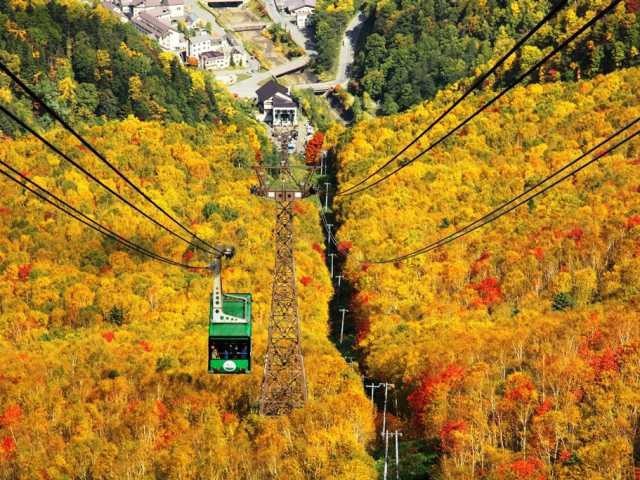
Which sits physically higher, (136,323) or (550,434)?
(136,323)

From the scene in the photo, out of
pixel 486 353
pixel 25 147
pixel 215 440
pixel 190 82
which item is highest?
pixel 190 82

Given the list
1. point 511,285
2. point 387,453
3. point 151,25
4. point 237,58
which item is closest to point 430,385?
point 387,453

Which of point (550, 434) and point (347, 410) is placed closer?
point (550, 434)

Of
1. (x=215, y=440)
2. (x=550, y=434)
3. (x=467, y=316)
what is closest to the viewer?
(x=550, y=434)

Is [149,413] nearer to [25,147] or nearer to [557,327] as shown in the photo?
[557,327]

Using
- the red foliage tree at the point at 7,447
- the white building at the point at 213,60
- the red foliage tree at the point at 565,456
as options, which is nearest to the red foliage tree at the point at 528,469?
the red foliage tree at the point at 565,456

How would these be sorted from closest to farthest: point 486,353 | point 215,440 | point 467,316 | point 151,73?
point 215,440, point 486,353, point 467,316, point 151,73

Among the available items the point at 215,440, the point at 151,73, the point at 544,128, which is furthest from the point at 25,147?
the point at 215,440

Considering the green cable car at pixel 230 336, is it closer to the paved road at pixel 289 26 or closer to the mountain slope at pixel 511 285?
the mountain slope at pixel 511 285
